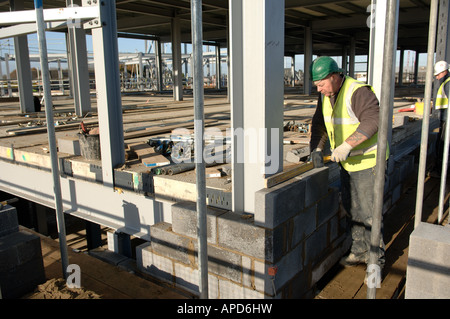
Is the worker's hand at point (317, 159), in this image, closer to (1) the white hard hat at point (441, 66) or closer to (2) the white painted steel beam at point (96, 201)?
(2) the white painted steel beam at point (96, 201)

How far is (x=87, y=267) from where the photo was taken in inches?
159

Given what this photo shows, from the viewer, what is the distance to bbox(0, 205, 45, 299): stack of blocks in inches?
123

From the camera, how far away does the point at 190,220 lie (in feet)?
11.8

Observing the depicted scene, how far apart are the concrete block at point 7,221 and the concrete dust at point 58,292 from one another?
0.59 metres

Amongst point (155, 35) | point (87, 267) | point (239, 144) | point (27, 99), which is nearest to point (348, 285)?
point (239, 144)

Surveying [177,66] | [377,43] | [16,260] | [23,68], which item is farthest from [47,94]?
[177,66]

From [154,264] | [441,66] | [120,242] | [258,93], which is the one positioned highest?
[441,66]

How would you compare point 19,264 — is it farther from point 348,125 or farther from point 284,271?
point 348,125

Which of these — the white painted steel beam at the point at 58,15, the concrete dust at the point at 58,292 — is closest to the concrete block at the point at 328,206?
the concrete dust at the point at 58,292

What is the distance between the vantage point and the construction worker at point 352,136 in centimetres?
331

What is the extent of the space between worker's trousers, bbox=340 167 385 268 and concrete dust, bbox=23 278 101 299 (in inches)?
107

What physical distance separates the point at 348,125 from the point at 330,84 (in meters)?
0.45

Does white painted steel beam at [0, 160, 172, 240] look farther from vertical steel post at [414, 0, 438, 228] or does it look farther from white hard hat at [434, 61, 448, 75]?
white hard hat at [434, 61, 448, 75]

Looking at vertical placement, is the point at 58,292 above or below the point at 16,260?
below
